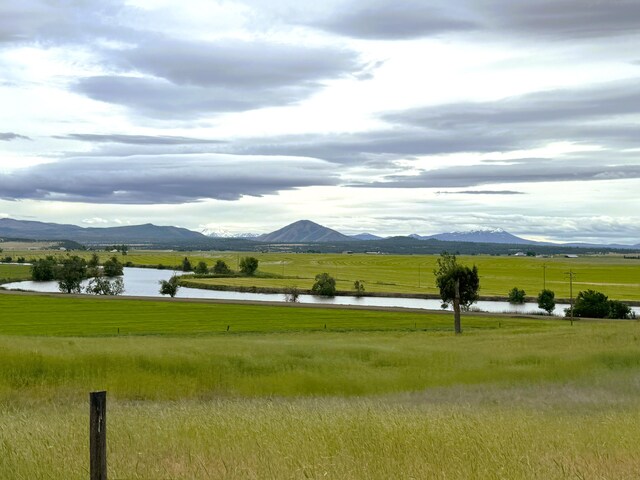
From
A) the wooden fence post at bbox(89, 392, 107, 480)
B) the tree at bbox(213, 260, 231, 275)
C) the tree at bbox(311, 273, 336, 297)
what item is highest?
the wooden fence post at bbox(89, 392, 107, 480)

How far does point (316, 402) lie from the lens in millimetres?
19859

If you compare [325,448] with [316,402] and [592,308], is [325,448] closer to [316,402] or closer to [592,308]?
[316,402]

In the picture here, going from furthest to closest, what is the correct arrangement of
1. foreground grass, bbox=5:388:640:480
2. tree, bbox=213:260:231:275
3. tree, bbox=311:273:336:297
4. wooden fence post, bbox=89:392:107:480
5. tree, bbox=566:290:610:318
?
tree, bbox=213:260:231:275 < tree, bbox=311:273:336:297 < tree, bbox=566:290:610:318 < foreground grass, bbox=5:388:640:480 < wooden fence post, bbox=89:392:107:480

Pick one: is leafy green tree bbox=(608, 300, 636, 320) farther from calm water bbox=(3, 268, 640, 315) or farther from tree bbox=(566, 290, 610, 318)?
calm water bbox=(3, 268, 640, 315)

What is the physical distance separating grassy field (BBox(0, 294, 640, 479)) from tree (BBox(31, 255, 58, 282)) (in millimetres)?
97412

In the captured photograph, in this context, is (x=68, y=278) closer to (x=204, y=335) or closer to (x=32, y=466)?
(x=204, y=335)

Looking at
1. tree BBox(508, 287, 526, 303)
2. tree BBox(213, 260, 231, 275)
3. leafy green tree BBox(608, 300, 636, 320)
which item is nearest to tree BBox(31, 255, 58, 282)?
tree BBox(213, 260, 231, 275)

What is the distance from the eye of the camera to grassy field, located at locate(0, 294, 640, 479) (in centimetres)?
909

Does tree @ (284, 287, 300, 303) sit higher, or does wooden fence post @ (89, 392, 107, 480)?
wooden fence post @ (89, 392, 107, 480)

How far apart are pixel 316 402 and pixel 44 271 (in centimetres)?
15377

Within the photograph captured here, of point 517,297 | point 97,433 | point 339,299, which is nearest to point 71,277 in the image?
point 339,299

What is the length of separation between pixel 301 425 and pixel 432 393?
45.6 ft

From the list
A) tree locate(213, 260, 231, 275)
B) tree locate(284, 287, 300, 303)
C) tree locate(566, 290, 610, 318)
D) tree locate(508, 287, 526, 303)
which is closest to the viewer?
tree locate(566, 290, 610, 318)

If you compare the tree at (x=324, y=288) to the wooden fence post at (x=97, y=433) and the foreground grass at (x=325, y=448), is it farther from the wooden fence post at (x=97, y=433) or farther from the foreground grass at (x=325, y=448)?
the wooden fence post at (x=97, y=433)
